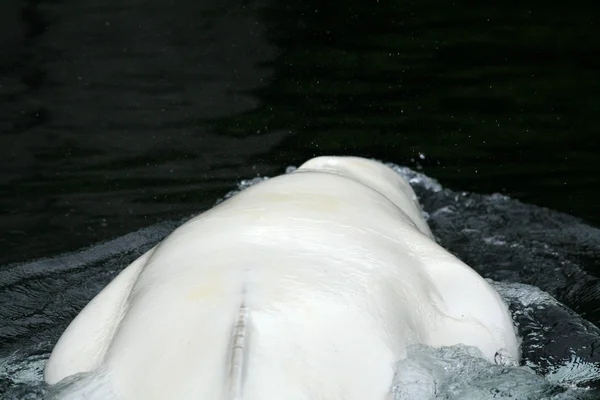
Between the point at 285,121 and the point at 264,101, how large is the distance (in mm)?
664

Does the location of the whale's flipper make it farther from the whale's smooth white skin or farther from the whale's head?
the whale's head

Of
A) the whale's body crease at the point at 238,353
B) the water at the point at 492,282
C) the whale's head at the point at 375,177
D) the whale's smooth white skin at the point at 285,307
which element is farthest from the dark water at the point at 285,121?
the whale's body crease at the point at 238,353

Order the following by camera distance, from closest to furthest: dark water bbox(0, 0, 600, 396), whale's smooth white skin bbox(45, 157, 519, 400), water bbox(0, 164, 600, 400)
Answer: whale's smooth white skin bbox(45, 157, 519, 400) → water bbox(0, 164, 600, 400) → dark water bbox(0, 0, 600, 396)

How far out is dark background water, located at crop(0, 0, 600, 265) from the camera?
8.24 meters

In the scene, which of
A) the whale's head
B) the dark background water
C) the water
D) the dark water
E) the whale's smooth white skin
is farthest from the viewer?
the dark background water

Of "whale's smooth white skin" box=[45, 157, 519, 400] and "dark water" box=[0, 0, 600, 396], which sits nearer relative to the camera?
"whale's smooth white skin" box=[45, 157, 519, 400]

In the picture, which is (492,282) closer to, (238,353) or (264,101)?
(238,353)

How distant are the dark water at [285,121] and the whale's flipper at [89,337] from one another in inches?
46.4

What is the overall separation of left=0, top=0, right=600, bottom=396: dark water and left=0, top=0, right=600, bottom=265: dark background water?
2 cm

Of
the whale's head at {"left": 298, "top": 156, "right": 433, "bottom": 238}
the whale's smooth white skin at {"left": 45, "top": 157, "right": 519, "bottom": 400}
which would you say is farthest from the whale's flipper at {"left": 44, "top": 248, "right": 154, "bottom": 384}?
the whale's head at {"left": 298, "top": 156, "right": 433, "bottom": 238}

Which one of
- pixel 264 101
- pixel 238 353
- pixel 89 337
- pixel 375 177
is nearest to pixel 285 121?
pixel 264 101

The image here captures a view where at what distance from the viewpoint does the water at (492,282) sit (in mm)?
3637

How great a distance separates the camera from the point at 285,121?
9656mm

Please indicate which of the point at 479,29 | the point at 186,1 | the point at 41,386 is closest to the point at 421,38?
the point at 479,29
